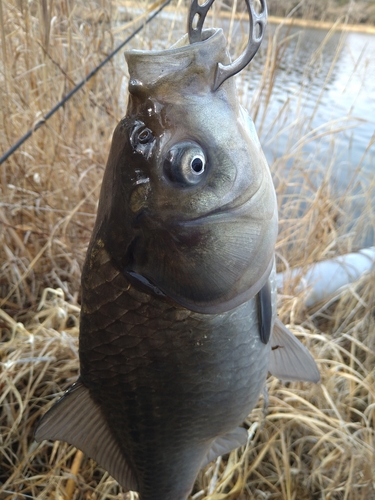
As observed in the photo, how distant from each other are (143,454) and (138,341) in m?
0.37

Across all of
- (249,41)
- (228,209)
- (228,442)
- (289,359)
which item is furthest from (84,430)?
(249,41)

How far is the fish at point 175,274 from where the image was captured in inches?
30.3

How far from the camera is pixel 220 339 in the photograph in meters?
0.95

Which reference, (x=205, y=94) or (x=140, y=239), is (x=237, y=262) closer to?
(x=140, y=239)

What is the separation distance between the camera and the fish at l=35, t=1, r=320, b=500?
77 centimetres

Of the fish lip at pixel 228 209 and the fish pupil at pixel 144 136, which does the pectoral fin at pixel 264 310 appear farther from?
the fish pupil at pixel 144 136

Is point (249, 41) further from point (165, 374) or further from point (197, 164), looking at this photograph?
point (165, 374)

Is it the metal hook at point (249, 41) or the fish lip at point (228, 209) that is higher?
the metal hook at point (249, 41)

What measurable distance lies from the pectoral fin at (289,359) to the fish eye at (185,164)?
0.60 metres

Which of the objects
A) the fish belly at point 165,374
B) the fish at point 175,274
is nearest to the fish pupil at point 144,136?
the fish at point 175,274

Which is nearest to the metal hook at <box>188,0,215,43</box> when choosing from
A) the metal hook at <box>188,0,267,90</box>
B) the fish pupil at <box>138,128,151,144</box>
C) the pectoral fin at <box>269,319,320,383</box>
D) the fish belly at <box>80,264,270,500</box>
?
the metal hook at <box>188,0,267,90</box>

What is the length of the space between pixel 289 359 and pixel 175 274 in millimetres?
588

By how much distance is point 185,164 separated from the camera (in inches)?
30.1

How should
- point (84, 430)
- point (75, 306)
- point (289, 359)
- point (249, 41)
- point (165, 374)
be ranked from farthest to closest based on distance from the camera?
point (75, 306) < point (289, 359) < point (84, 430) < point (165, 374) < point (249, 41)
